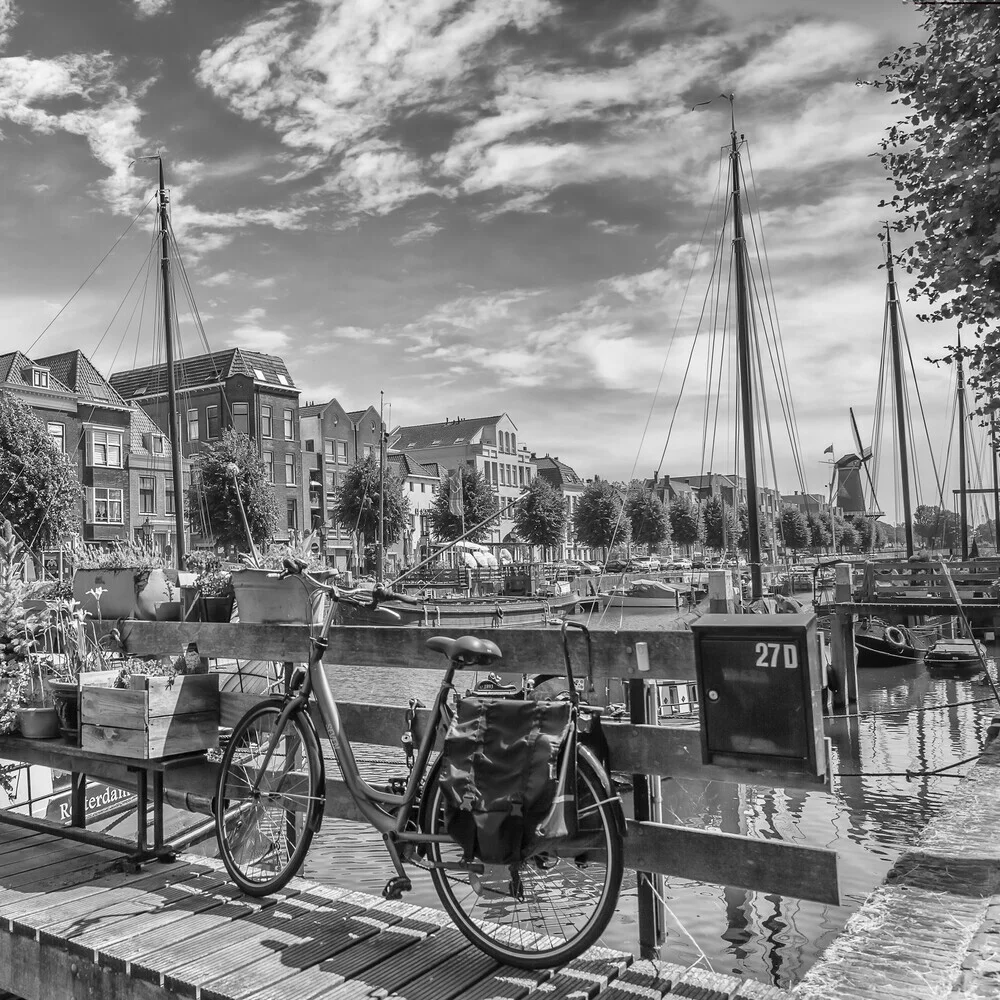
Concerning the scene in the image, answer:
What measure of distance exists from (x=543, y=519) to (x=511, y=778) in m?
60.6

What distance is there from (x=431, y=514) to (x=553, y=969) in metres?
59.2

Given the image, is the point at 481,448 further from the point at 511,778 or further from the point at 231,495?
the point at 511,778

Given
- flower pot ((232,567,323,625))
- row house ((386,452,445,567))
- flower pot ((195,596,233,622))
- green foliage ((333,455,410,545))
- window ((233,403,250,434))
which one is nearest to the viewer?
flower pot ((232,567,323,625))

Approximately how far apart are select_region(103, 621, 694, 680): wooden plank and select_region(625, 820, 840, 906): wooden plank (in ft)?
1.74

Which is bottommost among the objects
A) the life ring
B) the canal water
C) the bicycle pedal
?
the canal water

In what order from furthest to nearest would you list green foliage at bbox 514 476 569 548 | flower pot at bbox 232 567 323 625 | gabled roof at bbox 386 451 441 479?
1. gabled roof at bbox 386 451 441 479
2. green foliage at bbox 514 476 569 548
3. flower pot at bbox 232 567 323 625

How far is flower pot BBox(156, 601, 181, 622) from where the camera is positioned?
529cm

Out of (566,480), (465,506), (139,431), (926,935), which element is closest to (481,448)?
(566,480)

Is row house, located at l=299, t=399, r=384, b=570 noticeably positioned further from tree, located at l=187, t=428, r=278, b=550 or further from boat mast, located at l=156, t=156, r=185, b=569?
boat mast, located at l=156, t=156, r=185, b=569

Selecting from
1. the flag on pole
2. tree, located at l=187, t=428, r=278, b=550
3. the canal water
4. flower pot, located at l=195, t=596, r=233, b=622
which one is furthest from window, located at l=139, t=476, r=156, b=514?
flower pot, located at l=195, t=596, r=233, b=622

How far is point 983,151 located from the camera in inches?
309

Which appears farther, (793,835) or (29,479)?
(29,479)

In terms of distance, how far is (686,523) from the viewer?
8962 cm

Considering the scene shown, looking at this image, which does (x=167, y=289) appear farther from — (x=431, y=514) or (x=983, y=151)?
(x=431, y=514)
